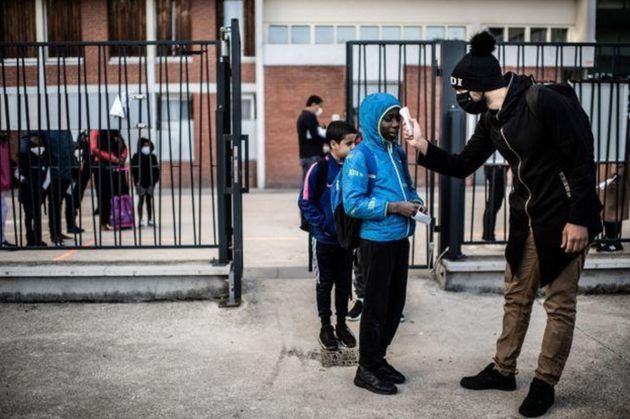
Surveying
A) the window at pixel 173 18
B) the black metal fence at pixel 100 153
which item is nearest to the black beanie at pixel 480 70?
the black metal fence at pixel 100 153

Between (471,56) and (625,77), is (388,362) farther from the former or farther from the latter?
(625,77)

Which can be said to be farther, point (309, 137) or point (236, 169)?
point (309, 137)

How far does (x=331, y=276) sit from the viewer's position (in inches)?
205

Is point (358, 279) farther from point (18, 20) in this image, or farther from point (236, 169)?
point (18, 20)

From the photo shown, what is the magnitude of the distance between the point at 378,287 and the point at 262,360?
1163 millimetres

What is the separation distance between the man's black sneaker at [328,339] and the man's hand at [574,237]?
6.35 ft

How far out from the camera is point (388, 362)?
194 inches

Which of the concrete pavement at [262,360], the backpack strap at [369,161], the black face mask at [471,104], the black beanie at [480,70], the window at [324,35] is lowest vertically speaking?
the concrete pavement at [262,360]

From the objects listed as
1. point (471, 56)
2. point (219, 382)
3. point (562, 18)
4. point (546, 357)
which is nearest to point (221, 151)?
point (219, 382)

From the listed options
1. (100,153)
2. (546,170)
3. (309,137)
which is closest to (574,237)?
(546,170)

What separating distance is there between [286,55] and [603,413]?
17.2m

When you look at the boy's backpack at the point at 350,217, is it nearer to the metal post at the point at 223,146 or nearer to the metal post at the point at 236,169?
the metal post at the point at 236,169

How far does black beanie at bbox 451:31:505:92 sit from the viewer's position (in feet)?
13.5

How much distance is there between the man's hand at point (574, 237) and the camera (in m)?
3.83
